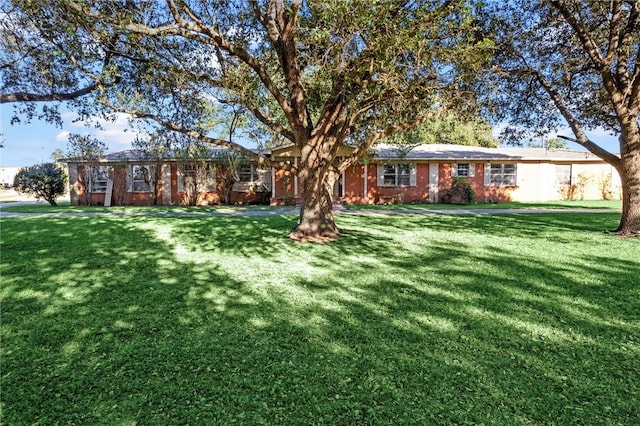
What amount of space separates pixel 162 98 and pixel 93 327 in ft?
24.6

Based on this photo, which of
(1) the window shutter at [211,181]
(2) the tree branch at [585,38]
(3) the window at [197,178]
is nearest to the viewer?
(2) the tree branch at [585,38]

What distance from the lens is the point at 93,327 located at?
374 cm

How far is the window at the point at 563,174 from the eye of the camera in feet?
74.2

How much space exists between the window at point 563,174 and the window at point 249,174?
58.9 ft

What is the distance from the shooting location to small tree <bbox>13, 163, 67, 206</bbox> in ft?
65.4

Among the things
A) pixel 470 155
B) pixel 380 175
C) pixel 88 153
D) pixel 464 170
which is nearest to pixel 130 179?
pixel 88 153

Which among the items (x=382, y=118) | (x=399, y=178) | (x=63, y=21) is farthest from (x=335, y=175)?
(x=399, y=178)

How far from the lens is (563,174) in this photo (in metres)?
22.7

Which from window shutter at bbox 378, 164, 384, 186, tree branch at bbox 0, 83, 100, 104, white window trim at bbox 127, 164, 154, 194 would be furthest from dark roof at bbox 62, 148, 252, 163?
tree branch at bbox 0, 83, 100, 104

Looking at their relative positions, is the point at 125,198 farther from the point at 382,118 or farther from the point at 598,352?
the point at 598,352

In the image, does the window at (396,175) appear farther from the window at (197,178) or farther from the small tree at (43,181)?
the small tree at (43,181)

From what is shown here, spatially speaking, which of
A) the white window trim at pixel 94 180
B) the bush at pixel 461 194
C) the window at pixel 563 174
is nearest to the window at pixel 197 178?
the white window trim at pixel 94 180

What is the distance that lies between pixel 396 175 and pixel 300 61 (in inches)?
531

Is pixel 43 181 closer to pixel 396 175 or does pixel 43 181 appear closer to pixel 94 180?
pixel 94 180
